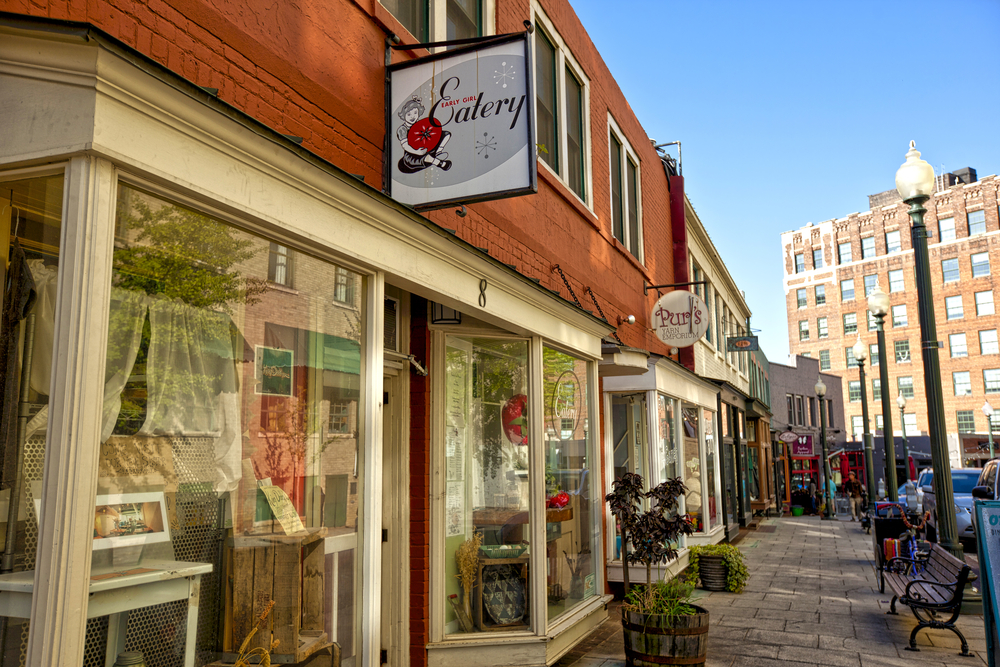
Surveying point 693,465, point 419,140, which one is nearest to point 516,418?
point 419,140

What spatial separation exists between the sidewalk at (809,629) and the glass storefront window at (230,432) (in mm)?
3840

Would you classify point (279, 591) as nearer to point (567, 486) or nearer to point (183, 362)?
point (183, 362)

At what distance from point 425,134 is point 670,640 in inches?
178

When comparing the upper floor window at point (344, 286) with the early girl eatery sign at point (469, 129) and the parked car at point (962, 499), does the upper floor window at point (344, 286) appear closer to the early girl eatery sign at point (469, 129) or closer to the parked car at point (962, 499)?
the early girl eatery sign at point (469, 129)

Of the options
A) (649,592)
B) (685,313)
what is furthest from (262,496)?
(685,313)

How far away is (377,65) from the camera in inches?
206

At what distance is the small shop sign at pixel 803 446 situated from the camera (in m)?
26.1

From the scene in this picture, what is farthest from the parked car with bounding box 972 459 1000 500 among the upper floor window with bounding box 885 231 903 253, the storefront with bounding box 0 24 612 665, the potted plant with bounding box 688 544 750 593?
the upper floor window with bounding box 885 231 903 253

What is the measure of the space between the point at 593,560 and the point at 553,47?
6.00m

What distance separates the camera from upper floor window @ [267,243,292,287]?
11.2ft

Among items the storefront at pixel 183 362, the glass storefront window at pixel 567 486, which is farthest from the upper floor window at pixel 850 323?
the storefront at pixel 183 362

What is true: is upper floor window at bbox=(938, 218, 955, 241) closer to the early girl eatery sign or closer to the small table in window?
the early girl eatery sign

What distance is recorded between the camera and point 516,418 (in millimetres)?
6324

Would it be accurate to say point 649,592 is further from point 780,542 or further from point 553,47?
point 780,542
